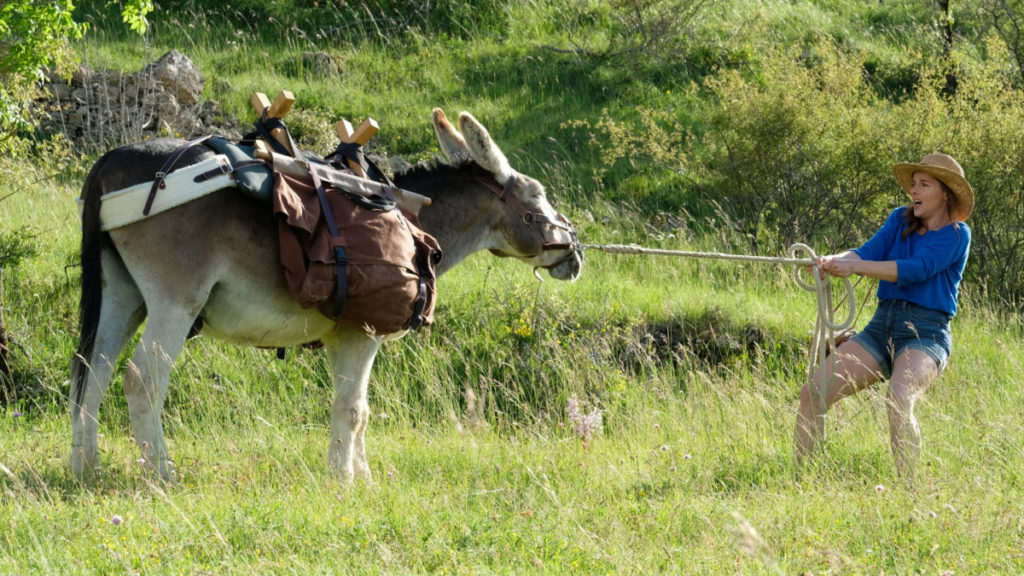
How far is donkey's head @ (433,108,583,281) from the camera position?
6.64 meters

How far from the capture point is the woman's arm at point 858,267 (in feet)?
18.9

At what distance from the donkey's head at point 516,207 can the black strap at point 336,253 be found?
1.20 m

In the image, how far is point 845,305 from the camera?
1031cm

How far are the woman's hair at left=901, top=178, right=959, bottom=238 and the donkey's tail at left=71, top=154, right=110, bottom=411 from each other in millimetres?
4551

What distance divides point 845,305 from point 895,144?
7.17 ft

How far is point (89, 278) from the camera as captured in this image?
560 centimetres

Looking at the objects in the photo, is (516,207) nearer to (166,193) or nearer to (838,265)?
(838,265)

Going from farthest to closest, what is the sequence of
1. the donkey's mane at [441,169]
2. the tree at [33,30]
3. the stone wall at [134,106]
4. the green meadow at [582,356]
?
the stone wall at [134,106] < the tree at [33,30] < the donkey's mane at [441,169] < the green meadow at [582,356]

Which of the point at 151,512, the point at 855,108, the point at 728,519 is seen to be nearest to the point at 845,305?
the point at 855,108

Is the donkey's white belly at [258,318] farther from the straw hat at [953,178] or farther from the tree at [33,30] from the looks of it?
the straw hat at [953,178]

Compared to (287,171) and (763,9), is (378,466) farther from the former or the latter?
(763,9)

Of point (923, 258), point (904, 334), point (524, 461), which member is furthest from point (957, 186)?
point (524, 461)

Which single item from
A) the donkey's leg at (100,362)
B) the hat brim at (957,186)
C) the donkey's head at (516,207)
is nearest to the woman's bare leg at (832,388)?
the hat brim at (957,186)

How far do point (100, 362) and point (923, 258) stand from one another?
15.2ft
